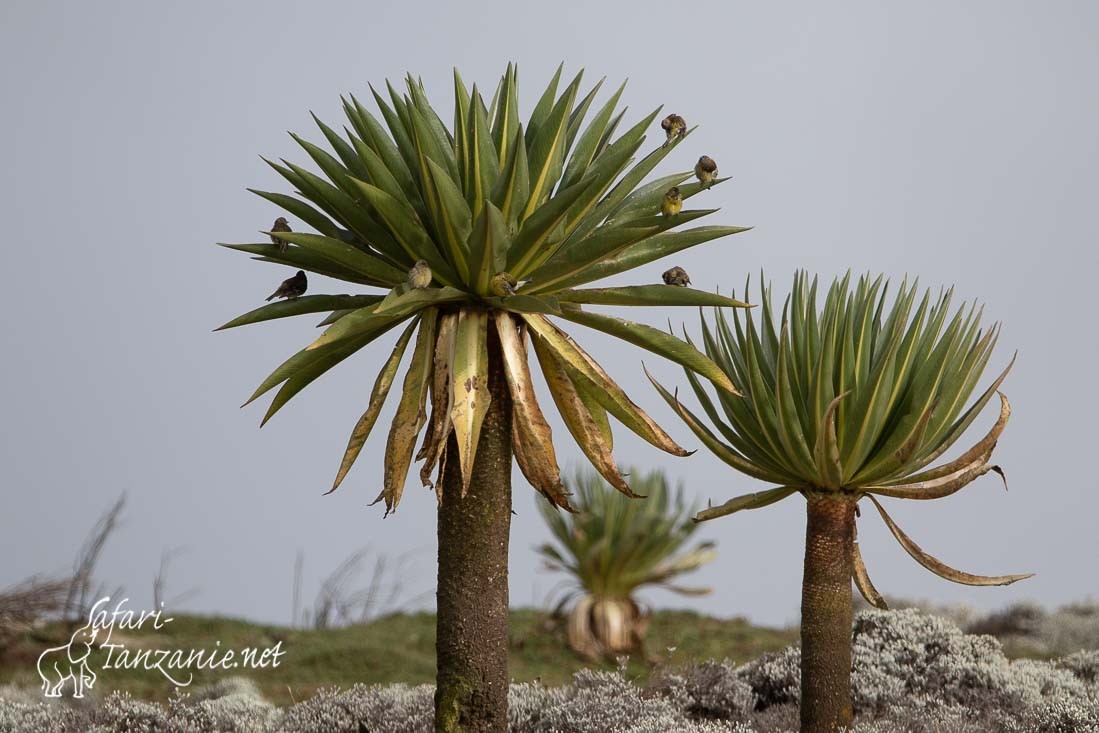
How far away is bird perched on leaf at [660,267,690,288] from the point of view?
6922 mm

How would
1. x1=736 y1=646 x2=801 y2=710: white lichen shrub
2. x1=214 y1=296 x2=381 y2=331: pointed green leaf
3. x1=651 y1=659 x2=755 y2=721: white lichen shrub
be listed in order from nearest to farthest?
x1=214 y1=296 x2=381 y2=331: pointed green leaf → x1=651 y1=659 x2=755 y2=721: white lichen shrub → x1=736 y1=646 x2=801 y2=710: white lichen shrub

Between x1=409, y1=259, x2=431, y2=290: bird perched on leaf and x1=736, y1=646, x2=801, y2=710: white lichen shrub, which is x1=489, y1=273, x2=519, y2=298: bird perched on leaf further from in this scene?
x1=736, y1=646, x2=801, y2=710: white lichen shrub

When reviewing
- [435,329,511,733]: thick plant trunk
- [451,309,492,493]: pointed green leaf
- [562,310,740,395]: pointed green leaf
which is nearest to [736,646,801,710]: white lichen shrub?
[435,329,511,733]: thick plant trunk

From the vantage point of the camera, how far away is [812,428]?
7488 mm

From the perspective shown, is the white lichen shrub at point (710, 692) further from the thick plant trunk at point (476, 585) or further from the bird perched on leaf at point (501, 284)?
the bird perched on leaf at point (501, 284)

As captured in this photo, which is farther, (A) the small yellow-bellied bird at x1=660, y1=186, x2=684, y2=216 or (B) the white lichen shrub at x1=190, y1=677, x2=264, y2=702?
(B) the white lichen shrub at x1=190, y1=677, x2=264, y2=702

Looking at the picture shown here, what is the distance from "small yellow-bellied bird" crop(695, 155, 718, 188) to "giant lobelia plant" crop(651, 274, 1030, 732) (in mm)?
1109

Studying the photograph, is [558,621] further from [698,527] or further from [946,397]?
[946,397]

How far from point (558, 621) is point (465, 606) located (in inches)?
474

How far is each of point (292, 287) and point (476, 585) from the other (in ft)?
7.11

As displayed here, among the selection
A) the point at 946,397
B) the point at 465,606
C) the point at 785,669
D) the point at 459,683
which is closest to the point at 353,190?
the point at 465,606

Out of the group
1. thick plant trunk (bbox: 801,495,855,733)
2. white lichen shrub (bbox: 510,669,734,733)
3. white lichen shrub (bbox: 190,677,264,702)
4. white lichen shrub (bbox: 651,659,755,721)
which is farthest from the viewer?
white lichen shrub (bbox: 190,677,264,702)

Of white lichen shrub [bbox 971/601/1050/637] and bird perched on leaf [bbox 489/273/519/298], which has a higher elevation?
bird perched on leaf [bbox 489/273/519/298]

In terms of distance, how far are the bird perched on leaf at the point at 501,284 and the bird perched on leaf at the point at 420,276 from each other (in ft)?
1.20
